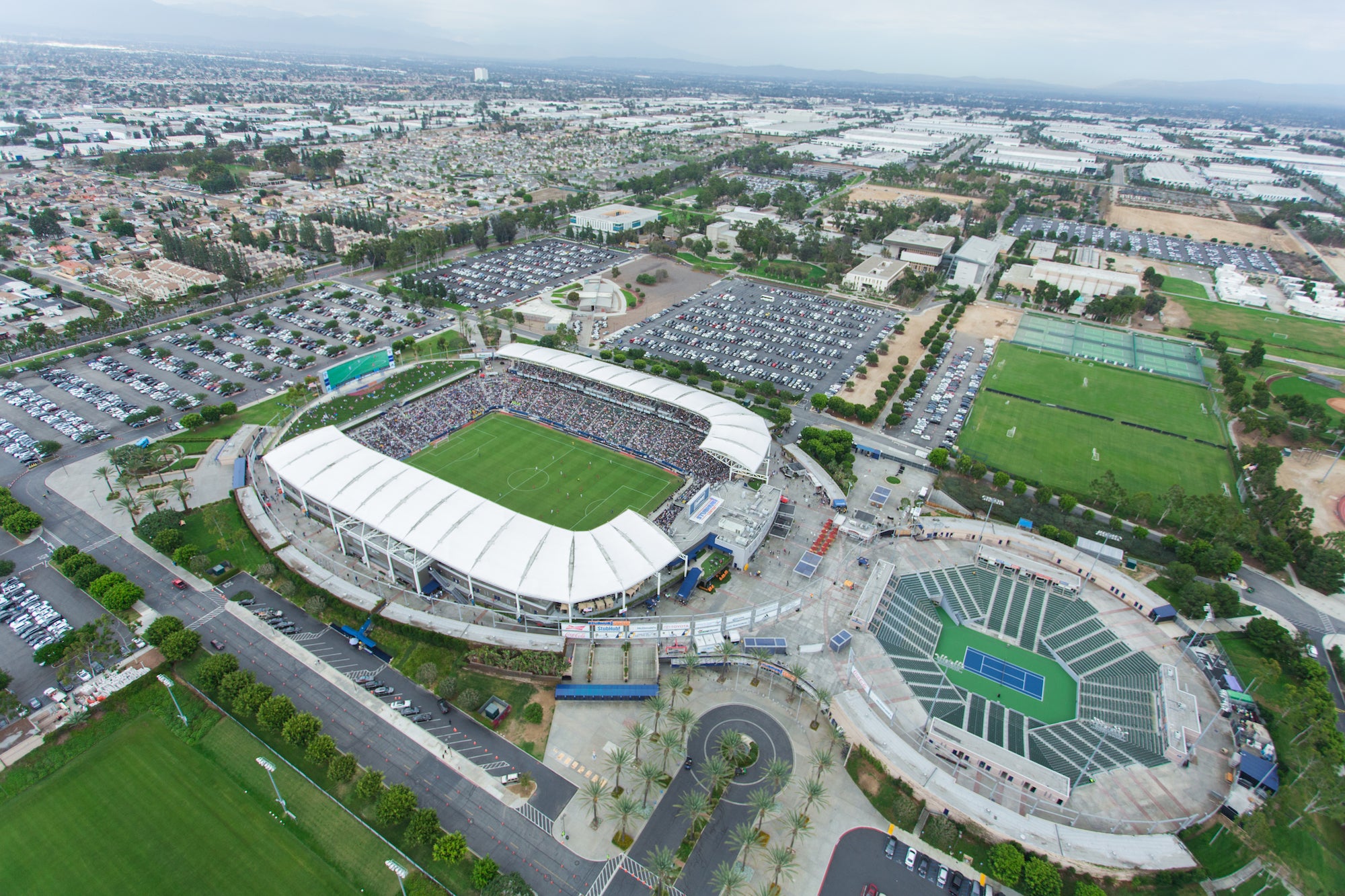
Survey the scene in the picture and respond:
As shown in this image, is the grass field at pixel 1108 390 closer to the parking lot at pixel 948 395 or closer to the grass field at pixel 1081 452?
the parking lot at pixel 948 395

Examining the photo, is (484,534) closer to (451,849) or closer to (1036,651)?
(451,849)

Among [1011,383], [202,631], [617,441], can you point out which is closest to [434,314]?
[617,441]

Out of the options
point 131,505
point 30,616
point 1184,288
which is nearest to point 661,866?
point 30,616

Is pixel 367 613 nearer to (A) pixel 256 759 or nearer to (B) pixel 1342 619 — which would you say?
(A) pixel 256 759

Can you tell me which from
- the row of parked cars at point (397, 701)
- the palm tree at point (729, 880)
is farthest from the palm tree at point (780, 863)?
the row of parked cars at point (397, 701)

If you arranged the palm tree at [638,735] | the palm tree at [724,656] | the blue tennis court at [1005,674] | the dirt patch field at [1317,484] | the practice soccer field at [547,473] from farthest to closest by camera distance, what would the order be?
the dirt patch field at [1317,484] → the practice soccer field at [547,473] → the blue tennis court at [1005,674] → the palm tree at [724,656] → the palm tree at [638,735]
